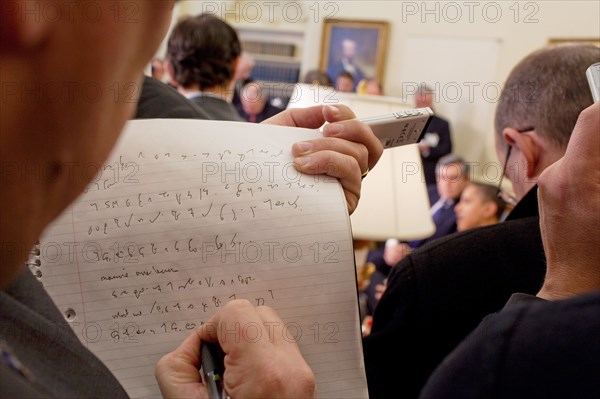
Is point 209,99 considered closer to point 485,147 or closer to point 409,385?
point 409,385

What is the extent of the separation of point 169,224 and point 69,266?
0.11m

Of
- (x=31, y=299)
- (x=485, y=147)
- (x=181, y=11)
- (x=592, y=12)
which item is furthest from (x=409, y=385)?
(x=181, y=11)

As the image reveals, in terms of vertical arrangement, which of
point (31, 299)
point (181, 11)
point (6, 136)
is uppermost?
point (181, 11)

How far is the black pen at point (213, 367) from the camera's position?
0.46m

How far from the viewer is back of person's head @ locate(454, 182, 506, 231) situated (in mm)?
2127

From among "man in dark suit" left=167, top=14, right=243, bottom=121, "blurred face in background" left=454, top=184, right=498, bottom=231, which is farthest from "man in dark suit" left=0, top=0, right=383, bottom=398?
"blurred face in background" left=454, top=184, right=498, bottom=231

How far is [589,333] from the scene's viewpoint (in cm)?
27

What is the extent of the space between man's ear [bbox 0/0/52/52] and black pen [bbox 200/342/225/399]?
32 centimetres

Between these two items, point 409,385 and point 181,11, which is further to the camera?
point 181,11

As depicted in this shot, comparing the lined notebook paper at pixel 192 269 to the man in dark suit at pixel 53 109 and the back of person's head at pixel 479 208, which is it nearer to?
the man in dark suit at pixel 53 109

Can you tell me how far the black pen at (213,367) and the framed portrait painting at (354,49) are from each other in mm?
3971

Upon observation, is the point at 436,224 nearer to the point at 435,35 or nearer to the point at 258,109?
the point at 258,109

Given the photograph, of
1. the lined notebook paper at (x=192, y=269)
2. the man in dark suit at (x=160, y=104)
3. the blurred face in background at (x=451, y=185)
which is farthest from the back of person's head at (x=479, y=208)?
the lined notebook paper at (x=192, y=269)

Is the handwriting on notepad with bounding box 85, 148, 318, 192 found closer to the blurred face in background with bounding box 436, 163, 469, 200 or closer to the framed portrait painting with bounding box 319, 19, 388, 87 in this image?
the blurred face in background with bounding box 436, 163, 469, 200
